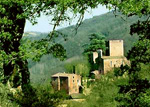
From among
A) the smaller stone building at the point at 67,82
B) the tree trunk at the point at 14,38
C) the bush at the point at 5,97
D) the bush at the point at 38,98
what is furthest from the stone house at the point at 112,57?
the tree trunk at the point at 14,38

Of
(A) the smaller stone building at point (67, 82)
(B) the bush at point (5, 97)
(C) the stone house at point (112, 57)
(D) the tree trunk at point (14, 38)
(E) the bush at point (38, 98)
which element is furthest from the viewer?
(C) the stone house at point (112, 57)

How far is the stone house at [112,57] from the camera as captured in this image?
82125 mm

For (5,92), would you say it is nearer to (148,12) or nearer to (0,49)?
(0,49)

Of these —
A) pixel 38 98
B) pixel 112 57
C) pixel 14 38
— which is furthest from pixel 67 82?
pixel 14 38

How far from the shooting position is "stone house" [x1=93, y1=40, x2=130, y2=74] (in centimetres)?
8212

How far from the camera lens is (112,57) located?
83.4 m

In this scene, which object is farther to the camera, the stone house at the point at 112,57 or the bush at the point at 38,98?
the stone house at the point at 112,57

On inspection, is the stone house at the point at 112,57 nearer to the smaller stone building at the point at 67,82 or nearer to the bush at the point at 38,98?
the smaller stone building at the point at 67,82

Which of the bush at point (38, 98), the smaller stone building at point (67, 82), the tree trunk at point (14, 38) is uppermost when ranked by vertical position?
the tree trunk at point (14, 38)

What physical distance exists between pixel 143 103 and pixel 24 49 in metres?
5.08

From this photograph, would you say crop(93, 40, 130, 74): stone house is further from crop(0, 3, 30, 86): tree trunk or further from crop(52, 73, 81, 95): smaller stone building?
crop(0, 3, 30, 86): tree trunk

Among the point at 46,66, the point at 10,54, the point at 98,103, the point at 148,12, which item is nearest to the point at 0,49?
the point at 10,54

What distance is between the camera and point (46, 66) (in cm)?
18888

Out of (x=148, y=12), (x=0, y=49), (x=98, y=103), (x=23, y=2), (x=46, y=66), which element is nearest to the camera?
(x=23, y=2)
